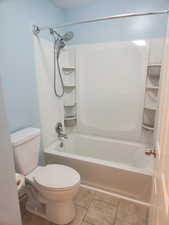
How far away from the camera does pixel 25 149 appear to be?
155 centimetres

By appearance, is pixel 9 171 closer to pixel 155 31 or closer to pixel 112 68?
pixel 112 68

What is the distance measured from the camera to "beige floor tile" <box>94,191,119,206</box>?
1687 millimetres

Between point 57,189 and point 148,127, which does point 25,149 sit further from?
point 148,127

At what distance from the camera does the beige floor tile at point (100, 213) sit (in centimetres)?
146

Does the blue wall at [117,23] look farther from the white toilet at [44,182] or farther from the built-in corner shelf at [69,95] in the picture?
the white toilet at [44,182]

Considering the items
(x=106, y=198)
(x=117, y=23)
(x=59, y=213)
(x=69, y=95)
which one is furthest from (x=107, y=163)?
(x=117, y=23)

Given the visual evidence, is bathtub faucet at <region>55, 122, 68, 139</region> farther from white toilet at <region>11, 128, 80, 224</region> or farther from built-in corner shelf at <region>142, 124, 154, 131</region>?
built-in corner shelf at <region>142, 124, 154, 131</region>

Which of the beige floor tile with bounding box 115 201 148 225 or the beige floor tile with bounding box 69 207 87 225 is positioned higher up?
the beige floor tile with bounding box 115 201 148 225

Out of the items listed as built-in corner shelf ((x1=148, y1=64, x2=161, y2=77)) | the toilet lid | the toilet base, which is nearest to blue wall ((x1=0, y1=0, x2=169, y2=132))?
built-in corner shelf ((x1=148, y1=64, x2=161, y2=77))

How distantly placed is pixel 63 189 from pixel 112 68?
1.76 meters

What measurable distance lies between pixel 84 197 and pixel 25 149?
35.8 inches

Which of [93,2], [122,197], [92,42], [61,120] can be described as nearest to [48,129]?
[61,120]

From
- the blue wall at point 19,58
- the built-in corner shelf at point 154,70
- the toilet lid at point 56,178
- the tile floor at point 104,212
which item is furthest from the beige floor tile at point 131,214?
the built-in corner shelf at point 154,70

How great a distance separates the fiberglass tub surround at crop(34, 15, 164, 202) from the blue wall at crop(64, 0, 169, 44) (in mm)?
101
